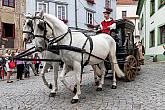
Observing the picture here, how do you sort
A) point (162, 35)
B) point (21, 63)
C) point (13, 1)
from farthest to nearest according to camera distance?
point (13, 1)
point (162, 35)
point (21, 63)

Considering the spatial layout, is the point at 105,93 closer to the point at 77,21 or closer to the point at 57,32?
the point at 57,32

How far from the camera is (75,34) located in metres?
6.88

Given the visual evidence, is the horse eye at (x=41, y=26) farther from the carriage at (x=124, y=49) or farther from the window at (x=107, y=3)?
the window at (x=107, y=3)

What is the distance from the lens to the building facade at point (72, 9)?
84.5 ft

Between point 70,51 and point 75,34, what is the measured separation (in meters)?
0.60

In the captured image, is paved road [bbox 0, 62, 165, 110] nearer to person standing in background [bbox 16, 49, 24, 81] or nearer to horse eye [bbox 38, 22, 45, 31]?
horse eye [bbox 38, 22, 45, 31]

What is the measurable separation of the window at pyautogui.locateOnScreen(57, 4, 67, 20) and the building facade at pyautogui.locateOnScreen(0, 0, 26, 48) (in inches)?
174

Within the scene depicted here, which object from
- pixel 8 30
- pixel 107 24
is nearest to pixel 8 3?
pixel 8 30

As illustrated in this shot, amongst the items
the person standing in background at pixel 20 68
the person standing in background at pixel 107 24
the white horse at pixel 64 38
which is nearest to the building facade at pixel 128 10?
the person standing in background at pixel 20 68

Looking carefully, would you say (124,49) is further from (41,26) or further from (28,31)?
(28,31)

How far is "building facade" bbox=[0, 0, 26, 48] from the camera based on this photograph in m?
22.6

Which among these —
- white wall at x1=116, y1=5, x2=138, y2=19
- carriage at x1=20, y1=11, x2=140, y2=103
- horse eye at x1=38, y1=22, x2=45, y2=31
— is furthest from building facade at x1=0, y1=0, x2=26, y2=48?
white wall at x1=116, y1=5, x2=138, y2=19

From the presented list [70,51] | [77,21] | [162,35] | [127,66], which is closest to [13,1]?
[77,21]

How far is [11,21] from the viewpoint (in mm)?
23328
